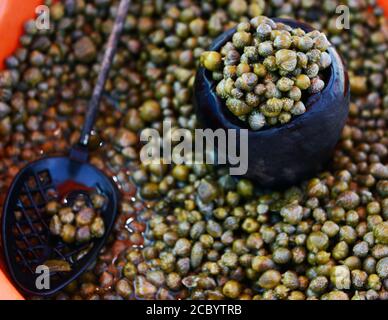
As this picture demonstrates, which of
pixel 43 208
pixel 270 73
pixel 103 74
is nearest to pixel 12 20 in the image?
pixel 103 74

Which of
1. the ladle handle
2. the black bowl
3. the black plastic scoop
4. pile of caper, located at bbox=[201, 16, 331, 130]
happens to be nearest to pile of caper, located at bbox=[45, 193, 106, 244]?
the black plastic scoop

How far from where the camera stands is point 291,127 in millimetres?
1952

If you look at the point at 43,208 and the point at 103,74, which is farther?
the point at 103,74

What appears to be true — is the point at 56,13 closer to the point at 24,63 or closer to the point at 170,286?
the point at 24,63

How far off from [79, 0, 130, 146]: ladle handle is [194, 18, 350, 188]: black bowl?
0.41m

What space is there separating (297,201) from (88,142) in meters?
0.79

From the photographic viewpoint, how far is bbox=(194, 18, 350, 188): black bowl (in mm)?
1961

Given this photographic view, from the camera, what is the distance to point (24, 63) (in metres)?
2.40

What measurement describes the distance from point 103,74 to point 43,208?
0.53 m

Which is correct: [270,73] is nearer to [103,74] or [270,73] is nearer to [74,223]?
[103,74]

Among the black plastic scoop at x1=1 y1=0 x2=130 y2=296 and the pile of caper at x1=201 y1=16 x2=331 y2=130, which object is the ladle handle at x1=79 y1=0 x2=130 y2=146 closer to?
the black plastic scoop at x1=1 y1=0 x2=130 y2=296

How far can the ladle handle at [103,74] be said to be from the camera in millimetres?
2340

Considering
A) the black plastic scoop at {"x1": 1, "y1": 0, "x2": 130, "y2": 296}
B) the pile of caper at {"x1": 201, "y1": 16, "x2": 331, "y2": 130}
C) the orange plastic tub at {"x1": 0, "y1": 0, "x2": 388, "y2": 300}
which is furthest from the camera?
the orange plastic tub at {"x1": 0, "y1": 0, "x2": 388, "y2": 300}
